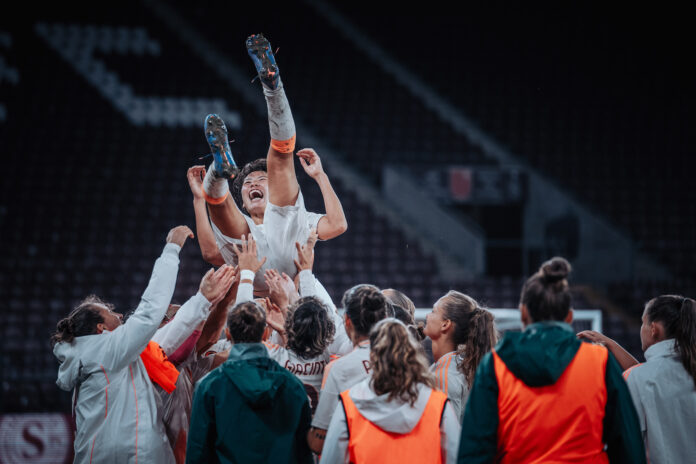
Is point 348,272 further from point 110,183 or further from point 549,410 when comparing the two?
point 549,410

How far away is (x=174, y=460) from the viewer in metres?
3.23

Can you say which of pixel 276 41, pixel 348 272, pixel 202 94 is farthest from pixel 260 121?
pixel 348 272

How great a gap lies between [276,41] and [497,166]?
18.0 feet

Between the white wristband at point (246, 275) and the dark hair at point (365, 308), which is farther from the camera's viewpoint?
the white wristband at point (246, 275)

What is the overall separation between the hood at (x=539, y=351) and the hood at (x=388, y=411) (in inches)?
14.6

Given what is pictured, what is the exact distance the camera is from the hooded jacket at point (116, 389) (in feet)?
9.97

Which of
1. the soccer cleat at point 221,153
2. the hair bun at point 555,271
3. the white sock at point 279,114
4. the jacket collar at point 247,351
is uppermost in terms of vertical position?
the white sock at point 279,114

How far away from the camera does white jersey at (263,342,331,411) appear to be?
9.94ft

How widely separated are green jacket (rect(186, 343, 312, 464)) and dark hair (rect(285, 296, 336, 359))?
0.27m

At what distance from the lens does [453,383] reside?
3.15m

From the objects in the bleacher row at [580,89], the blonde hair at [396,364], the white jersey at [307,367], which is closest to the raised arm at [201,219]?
the white jersey at [307,367]

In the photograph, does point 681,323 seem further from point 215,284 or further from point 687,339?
point 215,284

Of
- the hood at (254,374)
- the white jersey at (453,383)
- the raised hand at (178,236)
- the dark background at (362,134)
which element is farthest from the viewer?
the dark background at (362,134)

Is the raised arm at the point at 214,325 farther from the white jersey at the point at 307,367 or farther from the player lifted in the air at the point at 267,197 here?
the white jersey at the point at 307,367
